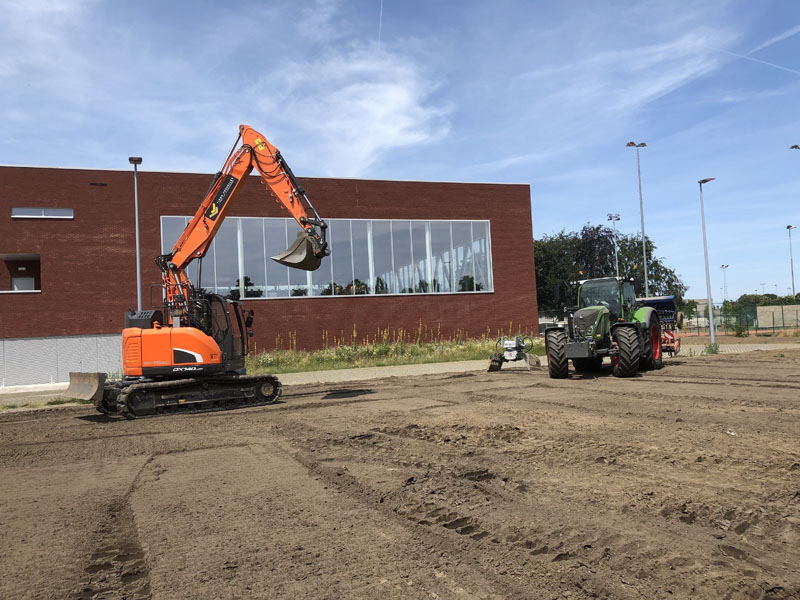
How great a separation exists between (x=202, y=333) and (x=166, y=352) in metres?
0.86

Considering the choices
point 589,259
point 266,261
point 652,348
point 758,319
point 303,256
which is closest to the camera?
point 303,256

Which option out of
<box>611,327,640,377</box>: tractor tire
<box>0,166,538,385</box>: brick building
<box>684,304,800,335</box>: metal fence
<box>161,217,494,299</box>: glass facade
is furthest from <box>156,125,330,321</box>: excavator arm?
<box>684,304,800,335</box>: metal fence

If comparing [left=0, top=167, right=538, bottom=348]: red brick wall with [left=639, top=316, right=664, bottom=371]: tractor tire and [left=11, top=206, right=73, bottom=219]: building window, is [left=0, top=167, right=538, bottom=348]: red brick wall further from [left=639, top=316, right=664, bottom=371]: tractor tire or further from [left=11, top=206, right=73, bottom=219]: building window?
[left=639, top=316, right=664, bottom=371]: tractor tire

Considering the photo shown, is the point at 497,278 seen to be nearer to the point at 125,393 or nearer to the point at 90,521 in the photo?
the point at 125,393

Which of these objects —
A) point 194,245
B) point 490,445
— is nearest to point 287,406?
point 194,245

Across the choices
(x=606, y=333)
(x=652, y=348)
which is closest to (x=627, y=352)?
(x=606, y=333)

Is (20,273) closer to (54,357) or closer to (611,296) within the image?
(54,357)

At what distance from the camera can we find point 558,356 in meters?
17.1

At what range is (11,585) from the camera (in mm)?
4316

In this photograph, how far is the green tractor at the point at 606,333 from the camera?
1677cm

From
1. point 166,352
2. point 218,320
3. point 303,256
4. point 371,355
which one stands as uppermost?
point 303,256

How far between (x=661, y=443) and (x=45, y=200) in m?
28.2

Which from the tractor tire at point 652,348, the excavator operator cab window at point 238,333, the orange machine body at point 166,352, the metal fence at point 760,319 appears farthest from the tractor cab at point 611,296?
the metal fence at point 760,319

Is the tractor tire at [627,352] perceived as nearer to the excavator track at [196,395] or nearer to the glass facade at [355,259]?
the excavator track at [196,395]
